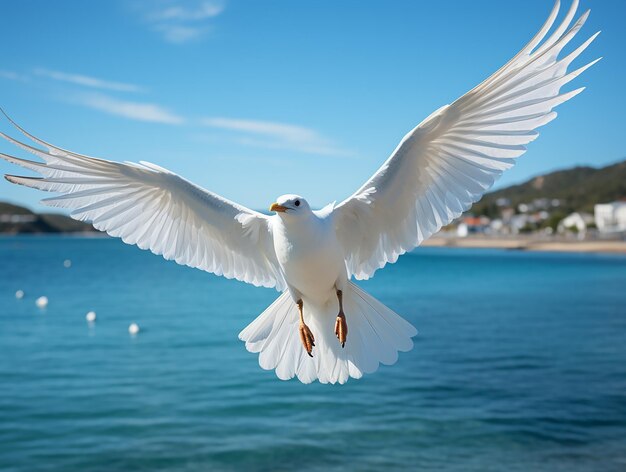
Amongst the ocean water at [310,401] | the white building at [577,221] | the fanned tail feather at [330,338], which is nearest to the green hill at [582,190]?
the white building at [577,221]

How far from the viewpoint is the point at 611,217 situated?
431 feet

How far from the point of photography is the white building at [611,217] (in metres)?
128

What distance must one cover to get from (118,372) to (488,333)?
47.6ft

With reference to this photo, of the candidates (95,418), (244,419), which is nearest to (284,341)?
(244,419)

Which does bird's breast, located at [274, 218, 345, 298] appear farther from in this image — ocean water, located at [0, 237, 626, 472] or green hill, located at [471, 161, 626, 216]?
green hill, located at [471, 161, 626, 216]

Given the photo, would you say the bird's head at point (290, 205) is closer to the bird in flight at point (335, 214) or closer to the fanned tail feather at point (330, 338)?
the bird in flight at point (335, 214)

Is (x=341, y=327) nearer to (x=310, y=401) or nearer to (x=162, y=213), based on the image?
(x=162, y=213)

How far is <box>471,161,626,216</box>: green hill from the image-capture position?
5940 inches

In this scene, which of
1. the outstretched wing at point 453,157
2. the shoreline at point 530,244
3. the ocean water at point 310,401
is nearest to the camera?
the outstretched wing at point 453,157

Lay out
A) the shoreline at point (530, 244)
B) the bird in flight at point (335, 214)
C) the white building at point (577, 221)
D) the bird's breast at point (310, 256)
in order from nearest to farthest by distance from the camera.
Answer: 1. the bird in flight at point (335, 214)
2. the bird's breast at point (310, 256)
3. the shoreline at point (530, 244)
4. the white building at point (577, 221)

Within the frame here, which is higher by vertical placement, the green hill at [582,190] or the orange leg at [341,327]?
the green hill at [582,190]

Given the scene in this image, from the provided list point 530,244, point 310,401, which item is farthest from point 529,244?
A: point 310,401

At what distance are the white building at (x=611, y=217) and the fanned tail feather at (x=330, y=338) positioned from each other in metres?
129

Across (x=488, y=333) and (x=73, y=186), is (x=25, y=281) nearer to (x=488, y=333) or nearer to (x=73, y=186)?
(x=488, y=333)
